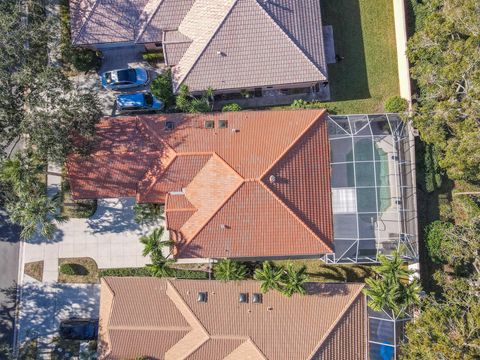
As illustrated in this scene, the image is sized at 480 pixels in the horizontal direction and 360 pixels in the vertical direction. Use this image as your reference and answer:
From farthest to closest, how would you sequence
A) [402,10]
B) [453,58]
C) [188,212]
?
[402,10] < [188,212] < [453,58]

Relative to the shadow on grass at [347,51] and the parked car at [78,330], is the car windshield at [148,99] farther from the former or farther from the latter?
the parked car at [78,330]

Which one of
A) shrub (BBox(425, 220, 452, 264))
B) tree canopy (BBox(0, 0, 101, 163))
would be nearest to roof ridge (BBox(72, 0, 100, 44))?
tree canopy (BBox(0, 0, 101, 163))

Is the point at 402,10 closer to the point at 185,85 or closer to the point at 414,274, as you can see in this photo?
the point at 185,85

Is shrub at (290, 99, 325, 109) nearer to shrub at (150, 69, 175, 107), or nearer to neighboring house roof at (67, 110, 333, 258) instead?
neighboring house roof at (67, 110, 333, 258)

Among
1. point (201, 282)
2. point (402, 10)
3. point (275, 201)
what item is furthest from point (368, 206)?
point (402, 10)

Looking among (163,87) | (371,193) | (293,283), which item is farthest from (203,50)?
(293,283)
